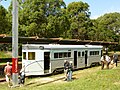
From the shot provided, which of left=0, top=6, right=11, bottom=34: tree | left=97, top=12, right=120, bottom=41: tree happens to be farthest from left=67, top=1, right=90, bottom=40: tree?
left=0, top=6, right=11, bottom=34: tree

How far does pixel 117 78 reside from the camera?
17.0 metres

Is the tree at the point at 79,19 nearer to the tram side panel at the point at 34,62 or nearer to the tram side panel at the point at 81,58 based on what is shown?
the tram side panel at the point at 81,58

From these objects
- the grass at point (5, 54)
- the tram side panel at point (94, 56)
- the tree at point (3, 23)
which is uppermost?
A: the tree at point (3, 23)

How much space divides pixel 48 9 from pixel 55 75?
25927 millimetres

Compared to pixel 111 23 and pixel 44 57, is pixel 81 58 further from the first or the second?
pixel 111 23

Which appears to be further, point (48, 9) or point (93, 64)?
point (48, 9)

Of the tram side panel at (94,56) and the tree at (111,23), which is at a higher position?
the tree at (111,23)

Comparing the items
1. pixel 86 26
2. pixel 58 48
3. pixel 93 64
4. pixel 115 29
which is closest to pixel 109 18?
pixel 115 29

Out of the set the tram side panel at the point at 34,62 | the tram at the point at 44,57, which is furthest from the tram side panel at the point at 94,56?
the tram side panel at the point at 34,62

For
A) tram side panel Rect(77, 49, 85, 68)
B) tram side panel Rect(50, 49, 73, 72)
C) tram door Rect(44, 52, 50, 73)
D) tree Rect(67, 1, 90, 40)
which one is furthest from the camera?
tree Rect(67, 1, 90, 40)

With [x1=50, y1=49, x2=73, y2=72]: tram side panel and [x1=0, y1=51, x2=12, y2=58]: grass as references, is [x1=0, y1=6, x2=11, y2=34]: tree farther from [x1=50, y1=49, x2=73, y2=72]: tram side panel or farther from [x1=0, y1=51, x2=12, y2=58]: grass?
[x1=50, y1=49, x2=73, y2=72]: tram side panel

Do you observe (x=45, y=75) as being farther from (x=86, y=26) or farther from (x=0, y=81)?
(x=86, y=26)

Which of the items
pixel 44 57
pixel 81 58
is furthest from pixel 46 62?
pixel 81 58

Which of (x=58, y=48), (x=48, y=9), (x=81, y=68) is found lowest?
(x=81, y=68)
